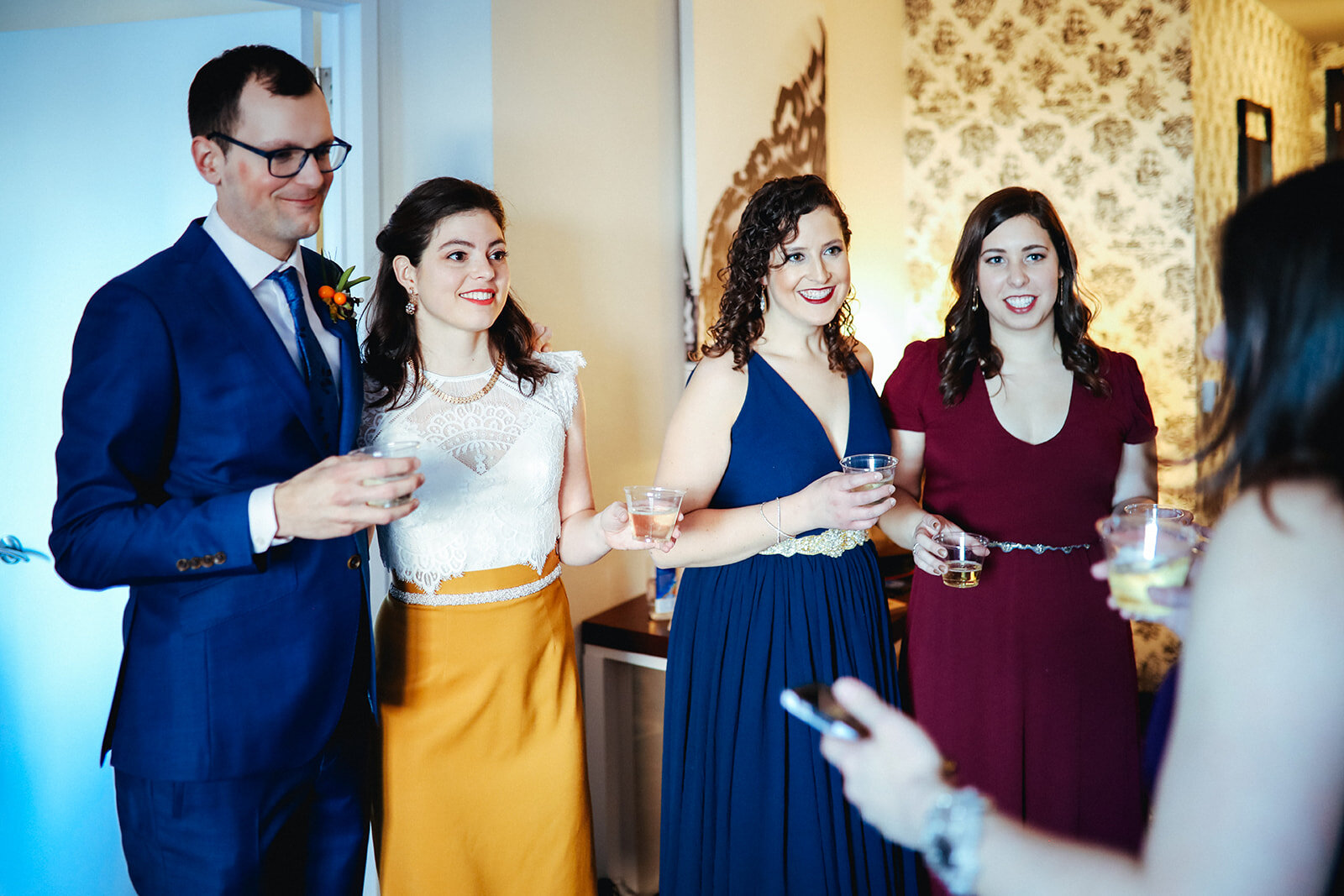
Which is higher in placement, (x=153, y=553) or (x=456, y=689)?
(x=153, y=553)

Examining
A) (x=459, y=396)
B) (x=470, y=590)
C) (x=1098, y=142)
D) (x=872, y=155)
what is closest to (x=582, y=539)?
(x=470, y=590)

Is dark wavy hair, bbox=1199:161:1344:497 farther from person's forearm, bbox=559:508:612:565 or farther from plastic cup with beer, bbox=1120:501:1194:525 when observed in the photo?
person's forearm, bbox=559:508:612:565

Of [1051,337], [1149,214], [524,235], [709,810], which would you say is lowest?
[709,810]

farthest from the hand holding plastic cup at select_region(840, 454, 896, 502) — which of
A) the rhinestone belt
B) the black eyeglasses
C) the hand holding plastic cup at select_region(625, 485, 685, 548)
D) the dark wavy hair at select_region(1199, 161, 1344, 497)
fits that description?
the black eyeglasses

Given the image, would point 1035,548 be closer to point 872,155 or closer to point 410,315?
point 410,315

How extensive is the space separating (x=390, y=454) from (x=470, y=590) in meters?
0.47

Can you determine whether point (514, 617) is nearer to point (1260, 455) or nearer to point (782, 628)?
point (782, 628)

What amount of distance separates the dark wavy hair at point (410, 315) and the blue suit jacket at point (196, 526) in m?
0.35

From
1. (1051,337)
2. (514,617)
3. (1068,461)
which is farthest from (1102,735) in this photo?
(514,617)

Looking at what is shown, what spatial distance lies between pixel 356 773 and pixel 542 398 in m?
0.80

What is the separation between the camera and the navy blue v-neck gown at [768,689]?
194cm

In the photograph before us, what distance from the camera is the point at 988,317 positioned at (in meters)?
2.37

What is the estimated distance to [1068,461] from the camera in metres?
2.17

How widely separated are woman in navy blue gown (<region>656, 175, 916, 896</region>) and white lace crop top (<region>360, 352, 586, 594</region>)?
12.4 inches
